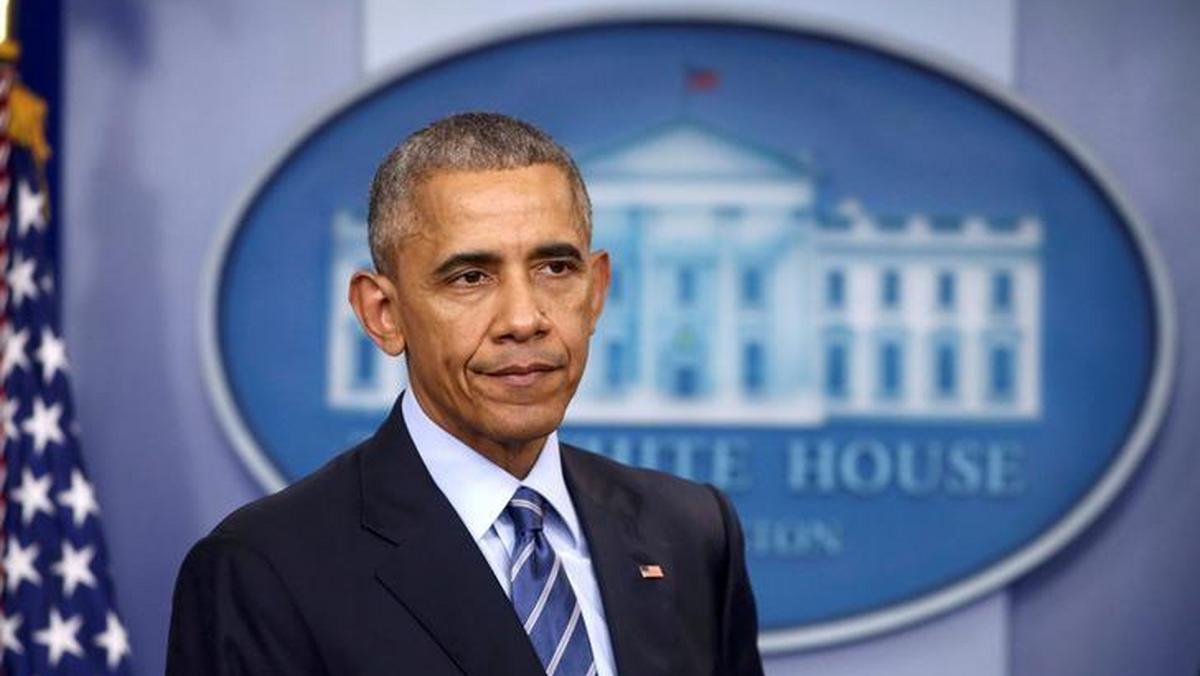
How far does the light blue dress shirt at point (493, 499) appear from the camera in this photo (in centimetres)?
158

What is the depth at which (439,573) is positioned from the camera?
153cm

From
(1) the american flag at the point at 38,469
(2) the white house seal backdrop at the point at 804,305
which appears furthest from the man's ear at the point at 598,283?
(1) the american flag at the point at 38,469

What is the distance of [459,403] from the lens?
155 cm

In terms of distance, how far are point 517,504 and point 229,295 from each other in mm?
1916

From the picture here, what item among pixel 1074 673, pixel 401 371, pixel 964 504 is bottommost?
pixel 1074 673

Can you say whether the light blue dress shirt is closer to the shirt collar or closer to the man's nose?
the shirt collar

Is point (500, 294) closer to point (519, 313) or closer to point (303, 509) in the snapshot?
point (519, 313)

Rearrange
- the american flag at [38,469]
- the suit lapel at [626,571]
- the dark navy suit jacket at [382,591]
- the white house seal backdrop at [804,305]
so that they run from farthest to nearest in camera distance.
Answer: the white house seal backdrop at [804,305] → the american flag at [38,469] → the suit lapel at [626,571] → the dark navy suit jacket at [382,591]

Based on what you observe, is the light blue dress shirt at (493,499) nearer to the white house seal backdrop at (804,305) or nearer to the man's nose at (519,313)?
the man's nose at (519,313)

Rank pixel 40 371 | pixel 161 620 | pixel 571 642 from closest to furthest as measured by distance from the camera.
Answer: pixel 571 642
pixel 40 371
pixel 161 620

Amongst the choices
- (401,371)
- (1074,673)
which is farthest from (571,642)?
(1074,673)

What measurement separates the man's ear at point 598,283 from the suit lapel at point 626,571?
0.53 feet

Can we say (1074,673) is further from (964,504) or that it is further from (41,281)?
(41,281)

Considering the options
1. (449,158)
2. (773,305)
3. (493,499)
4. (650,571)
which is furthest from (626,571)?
(773,305)
